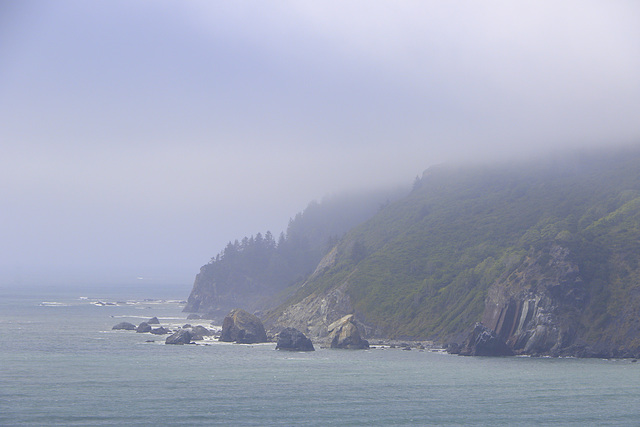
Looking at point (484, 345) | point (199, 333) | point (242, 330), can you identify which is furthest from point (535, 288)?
point (199, 333)

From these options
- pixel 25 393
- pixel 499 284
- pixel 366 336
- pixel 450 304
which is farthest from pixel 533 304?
pixel 25 393

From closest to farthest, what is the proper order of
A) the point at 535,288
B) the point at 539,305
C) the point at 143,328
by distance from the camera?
1. the point at 539,305
2. the point at 535,288
3. the point at 143,328

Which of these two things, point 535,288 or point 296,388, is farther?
point 535,288

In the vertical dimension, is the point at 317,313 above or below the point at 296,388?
above

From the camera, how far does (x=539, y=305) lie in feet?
495

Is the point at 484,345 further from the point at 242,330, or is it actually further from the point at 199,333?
the point at 199,333

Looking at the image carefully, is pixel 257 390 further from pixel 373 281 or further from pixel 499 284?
pixel 373 281

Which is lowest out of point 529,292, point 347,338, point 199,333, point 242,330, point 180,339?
point 180,339

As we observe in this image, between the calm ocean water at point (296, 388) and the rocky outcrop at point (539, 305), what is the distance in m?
9.78

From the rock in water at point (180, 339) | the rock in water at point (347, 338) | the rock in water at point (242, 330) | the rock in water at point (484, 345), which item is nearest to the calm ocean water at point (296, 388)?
the rock in water at point (484, 345)

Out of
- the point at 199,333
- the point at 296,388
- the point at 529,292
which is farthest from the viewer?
the point at 199,333

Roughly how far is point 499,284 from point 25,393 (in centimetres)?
10450

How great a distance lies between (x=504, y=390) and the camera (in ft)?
339

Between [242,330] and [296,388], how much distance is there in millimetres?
63998
